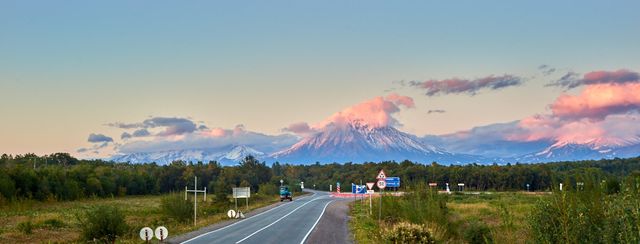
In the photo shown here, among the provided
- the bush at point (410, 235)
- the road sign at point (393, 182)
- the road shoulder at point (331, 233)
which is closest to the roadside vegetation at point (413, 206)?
the bush at point (410, 235)

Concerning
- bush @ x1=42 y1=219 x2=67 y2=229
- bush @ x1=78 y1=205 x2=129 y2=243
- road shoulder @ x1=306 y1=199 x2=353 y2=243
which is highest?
bush @ x1=78 y1=205 x2=129 y2=243

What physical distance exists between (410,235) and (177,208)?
3235 centimetres

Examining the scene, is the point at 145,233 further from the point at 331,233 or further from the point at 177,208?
the point at 177,208

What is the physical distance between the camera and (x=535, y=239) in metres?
11.0

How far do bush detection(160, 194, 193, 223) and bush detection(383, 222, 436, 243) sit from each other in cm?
3125

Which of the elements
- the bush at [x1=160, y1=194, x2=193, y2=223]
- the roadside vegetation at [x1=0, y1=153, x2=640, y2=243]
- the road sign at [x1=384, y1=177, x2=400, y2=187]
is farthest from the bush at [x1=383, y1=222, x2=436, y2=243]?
the bush at [x1=160, y1=194, x2=193, y2=223]

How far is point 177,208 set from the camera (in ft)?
151

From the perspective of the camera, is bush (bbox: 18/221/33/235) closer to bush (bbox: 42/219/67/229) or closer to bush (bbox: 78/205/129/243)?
bush (bbox: 42/219/67/229)

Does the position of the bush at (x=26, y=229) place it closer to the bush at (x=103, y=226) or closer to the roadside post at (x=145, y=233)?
the bush at (x=103, y=226)

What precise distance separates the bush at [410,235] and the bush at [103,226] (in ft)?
60.8

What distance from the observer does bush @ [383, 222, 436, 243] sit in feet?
57.4

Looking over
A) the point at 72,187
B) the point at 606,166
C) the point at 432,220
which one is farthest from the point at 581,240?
the point at 606,166

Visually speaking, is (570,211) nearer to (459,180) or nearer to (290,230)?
(290,230)

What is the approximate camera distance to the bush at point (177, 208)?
46.1 m
